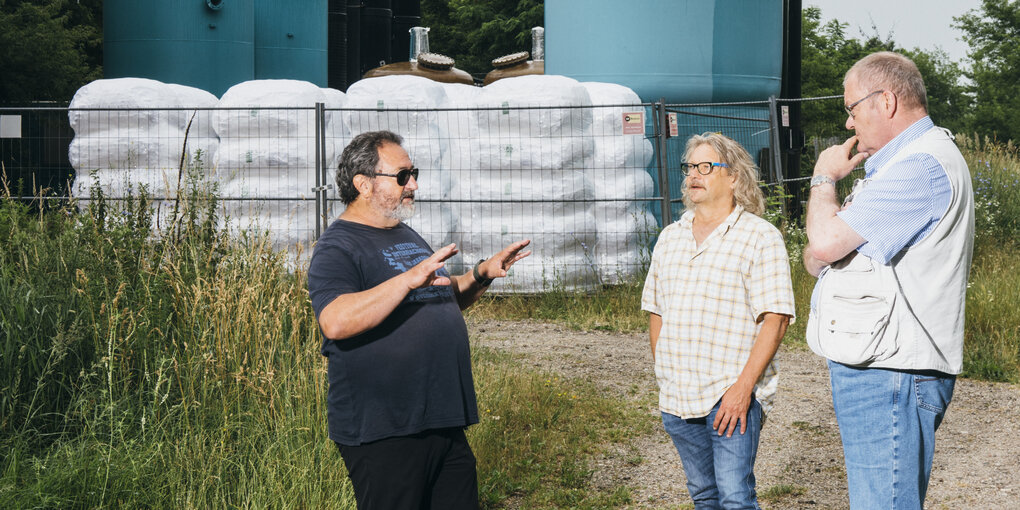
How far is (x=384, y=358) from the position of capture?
9.58 ft

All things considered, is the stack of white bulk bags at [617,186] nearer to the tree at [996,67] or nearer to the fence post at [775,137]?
the fence post at [775,137]

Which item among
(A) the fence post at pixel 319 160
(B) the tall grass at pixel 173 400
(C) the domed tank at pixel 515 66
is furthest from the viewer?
(C) the domed tank at pixel 515 66

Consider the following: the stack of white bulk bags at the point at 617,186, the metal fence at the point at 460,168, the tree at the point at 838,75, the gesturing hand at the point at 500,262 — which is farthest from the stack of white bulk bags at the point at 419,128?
the tree at the point at 838,75

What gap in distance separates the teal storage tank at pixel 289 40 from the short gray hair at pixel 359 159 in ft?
45.5

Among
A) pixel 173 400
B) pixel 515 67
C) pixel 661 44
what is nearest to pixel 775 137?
pixel 661 44

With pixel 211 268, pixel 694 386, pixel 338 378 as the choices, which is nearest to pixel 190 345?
pixel 211 268

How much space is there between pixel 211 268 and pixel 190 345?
32.1 inches

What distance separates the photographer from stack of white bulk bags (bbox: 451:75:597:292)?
32.3 ft

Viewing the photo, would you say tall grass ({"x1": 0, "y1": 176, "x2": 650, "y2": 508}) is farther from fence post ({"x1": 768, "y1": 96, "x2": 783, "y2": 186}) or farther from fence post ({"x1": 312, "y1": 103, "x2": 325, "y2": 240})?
fence post ({"x1": 768, "y1": 96, "x2": 783, "y2": 186})

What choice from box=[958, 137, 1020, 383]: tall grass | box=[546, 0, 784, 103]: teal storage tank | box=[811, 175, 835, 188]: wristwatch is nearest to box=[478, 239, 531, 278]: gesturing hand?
box=[811, 175, 835, 188]: wristwatch

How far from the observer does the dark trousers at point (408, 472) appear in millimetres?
2934

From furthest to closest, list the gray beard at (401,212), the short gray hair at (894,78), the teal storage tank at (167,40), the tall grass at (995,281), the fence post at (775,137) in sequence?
the teal storage tank at (167,40) → the fence post at (775,137) → the tall grass at (995,281) → the gray beard at (401,212) → the short gray hair at (894,78)

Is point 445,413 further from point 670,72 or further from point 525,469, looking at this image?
point 670,72

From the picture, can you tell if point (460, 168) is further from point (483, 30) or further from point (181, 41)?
A: point (483, 30)
